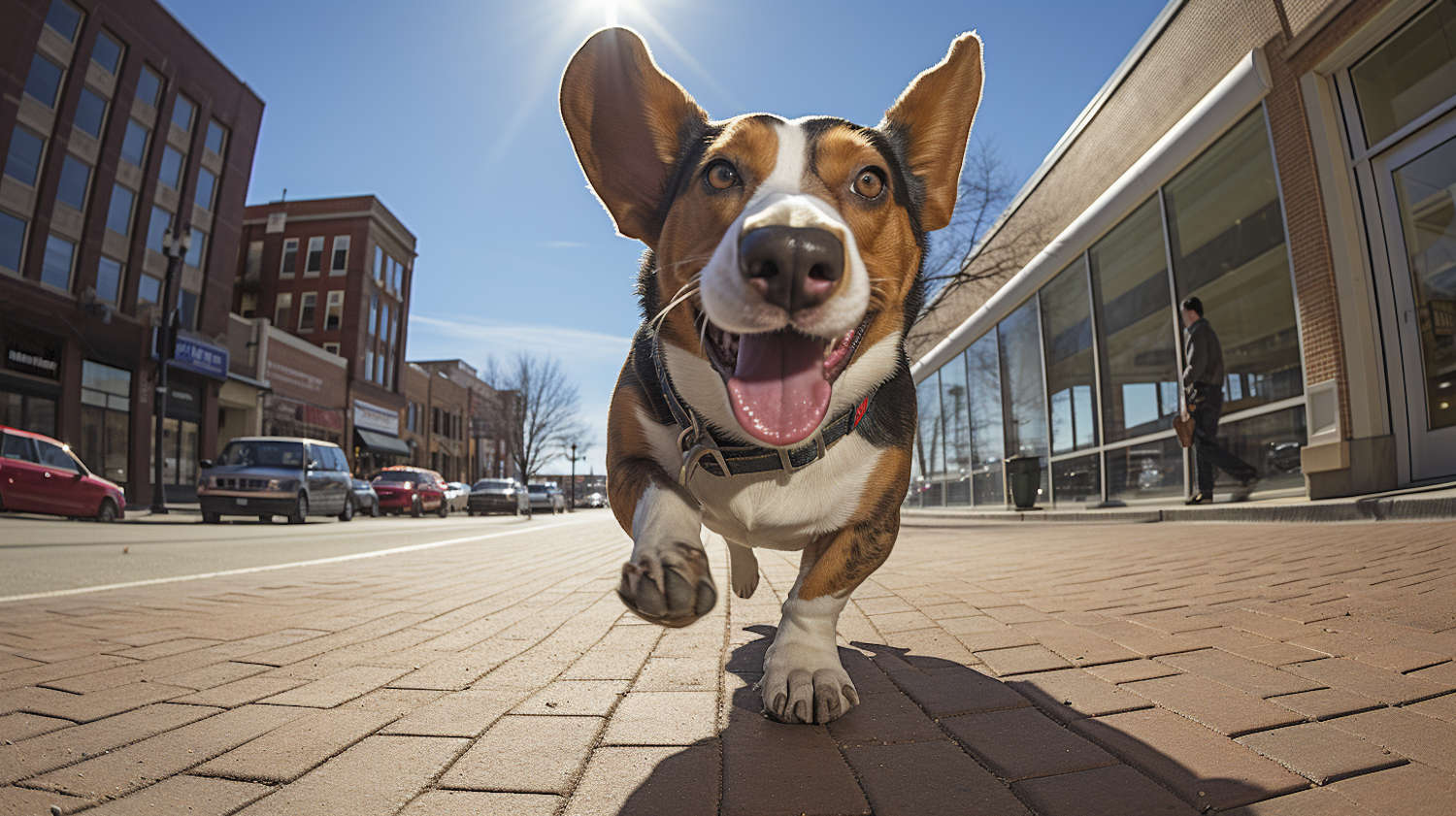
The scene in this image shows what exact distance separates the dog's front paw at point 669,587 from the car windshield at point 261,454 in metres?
16.0

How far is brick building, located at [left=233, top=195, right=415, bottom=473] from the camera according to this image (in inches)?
1576

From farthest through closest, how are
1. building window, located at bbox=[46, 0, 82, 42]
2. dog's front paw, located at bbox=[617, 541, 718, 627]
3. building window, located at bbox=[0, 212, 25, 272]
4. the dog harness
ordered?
building window, located at bbox=[46, 0, 82, 42], building window, located at bbox=[0, 212, 25, 272], the dog harness, dog's front paw, located at bbox=[617, 541, 718, 627]

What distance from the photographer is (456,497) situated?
29.6 metres

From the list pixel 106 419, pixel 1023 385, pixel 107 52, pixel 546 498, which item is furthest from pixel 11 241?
pixel 1023 385

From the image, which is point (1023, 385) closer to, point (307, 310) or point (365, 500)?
point (365, 500)

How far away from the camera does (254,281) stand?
41.2 meters

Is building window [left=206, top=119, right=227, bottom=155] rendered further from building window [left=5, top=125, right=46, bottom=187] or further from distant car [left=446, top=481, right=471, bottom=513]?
distant car [left=446, top=481, right=471, bottom=513]

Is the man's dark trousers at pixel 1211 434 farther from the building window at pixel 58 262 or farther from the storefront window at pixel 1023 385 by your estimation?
the building window at pixel 58 262

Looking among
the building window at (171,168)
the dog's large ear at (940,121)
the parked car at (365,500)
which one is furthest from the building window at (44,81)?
the dog's large ear at (940,121)

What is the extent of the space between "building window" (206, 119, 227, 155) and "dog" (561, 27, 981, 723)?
33.3m

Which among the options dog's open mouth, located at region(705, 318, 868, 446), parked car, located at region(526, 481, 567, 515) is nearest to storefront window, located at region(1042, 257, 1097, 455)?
dog's open mouth, located at region(705, 318, 868, 446)

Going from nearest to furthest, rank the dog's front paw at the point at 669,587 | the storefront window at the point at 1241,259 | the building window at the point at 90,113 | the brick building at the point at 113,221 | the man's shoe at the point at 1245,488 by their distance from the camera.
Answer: the dog's front paw at the point at 669,587 < the man's shoe at the point at 1245,488 < the storefront window at the point at 1241,259 < the brick building at the point at 113,221 < the building window at the point at 90,113

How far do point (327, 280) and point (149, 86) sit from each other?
51.4 ft

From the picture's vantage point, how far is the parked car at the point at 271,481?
14.1 meters
